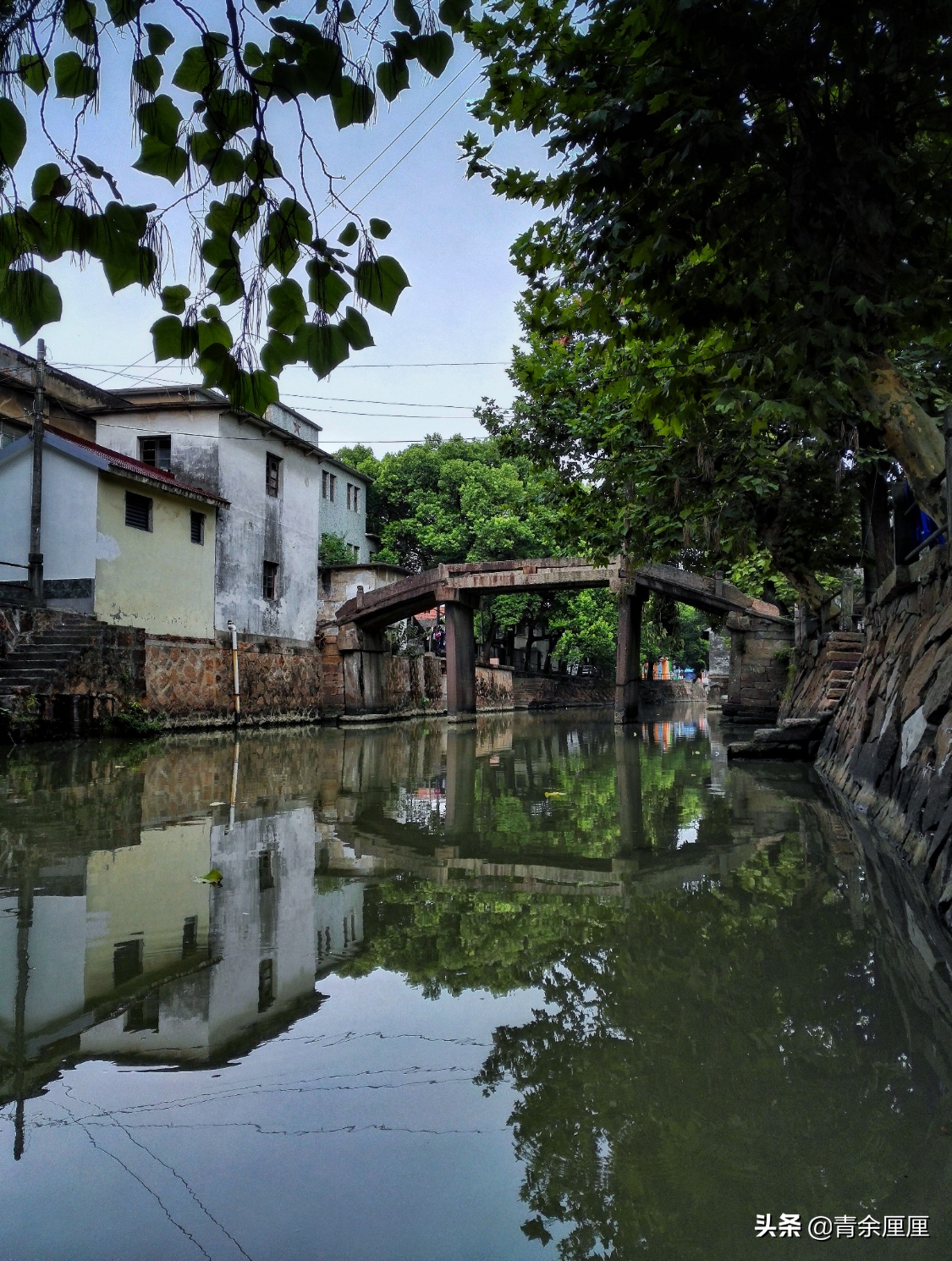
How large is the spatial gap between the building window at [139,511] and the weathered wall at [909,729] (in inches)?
561

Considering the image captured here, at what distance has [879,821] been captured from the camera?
19.7 feet

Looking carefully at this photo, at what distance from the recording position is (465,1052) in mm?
2543

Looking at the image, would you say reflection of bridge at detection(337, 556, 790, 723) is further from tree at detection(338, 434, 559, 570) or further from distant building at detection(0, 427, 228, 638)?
distant building at detection(0, 427, 228, 638)

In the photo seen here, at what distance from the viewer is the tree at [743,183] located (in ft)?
13.4

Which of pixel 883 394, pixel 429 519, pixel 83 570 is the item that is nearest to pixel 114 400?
pixel 83 570

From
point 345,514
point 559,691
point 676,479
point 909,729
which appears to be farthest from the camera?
point 559,691

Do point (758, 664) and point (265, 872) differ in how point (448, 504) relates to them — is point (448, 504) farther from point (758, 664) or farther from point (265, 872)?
point (265, 872)

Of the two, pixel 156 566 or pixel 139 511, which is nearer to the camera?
pixel 139 511

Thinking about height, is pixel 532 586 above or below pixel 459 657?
above

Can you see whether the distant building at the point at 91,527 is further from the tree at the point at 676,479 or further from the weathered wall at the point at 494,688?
the weathered wall at the point at 494,688

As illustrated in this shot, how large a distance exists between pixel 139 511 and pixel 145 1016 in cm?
1716

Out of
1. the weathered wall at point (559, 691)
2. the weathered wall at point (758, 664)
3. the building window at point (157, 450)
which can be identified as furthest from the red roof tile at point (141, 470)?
the weathered wall at point (559, 691)

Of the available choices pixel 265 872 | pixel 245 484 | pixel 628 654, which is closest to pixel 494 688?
pixel 628 654

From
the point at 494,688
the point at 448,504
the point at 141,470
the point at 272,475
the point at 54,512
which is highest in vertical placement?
the point at 448,504
